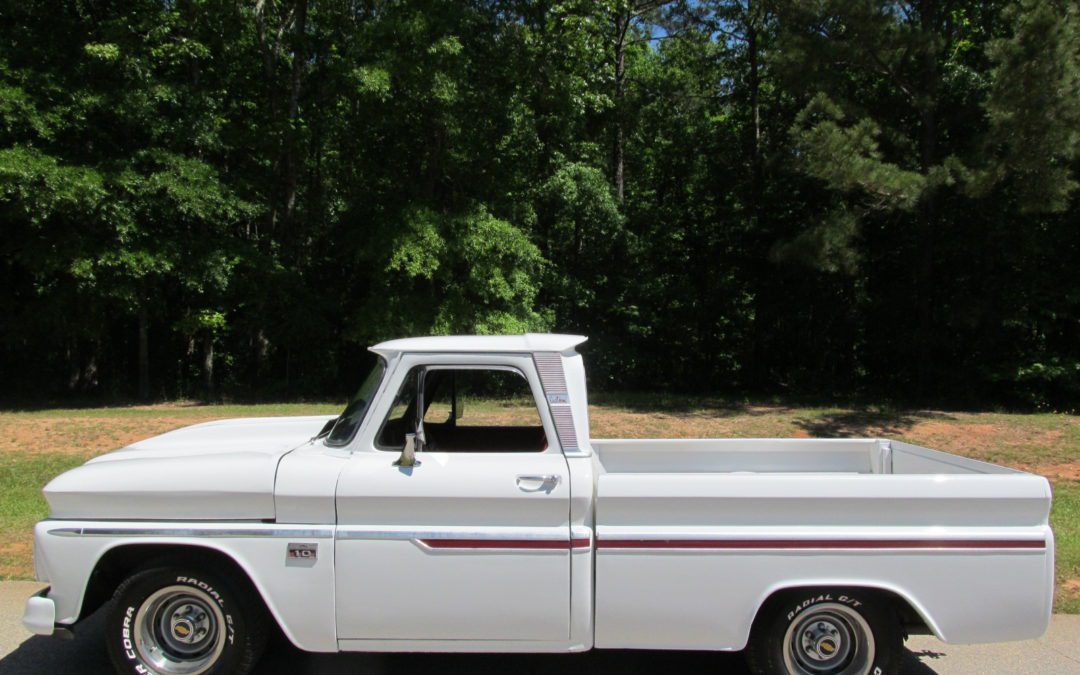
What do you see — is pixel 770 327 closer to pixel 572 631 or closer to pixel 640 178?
pixel 640 178

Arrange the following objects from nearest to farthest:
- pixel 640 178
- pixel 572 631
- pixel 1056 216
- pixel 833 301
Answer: pixel 572 631
pixel 1056 216
pixel 833 301
pixel 640 178

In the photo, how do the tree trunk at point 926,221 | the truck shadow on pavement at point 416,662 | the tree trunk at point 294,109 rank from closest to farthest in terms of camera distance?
the truck shadow on pavement at point 416,662 < the tree trunk at point 926,221 < the tree trunk at point 294,109

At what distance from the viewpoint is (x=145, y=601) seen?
3.88m

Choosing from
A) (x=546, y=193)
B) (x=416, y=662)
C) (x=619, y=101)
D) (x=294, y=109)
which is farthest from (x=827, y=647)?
(x=619, y=101)

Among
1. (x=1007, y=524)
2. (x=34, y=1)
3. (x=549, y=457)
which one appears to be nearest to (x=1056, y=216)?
(x=1007, y=524)

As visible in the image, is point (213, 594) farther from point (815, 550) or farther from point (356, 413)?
point (815, 550)

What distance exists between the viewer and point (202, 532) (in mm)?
3834

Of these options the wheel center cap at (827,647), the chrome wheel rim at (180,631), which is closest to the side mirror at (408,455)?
the chrome wheel rim at (180,631)

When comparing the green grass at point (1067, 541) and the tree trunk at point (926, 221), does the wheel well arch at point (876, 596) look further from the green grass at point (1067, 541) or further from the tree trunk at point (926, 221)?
the tree trunk at point (926, 221)

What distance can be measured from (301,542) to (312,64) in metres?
20.0

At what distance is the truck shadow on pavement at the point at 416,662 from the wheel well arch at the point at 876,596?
550mm

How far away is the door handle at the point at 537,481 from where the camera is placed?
3.83 m

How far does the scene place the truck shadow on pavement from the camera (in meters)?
4.27

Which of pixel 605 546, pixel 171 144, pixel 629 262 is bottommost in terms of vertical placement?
pixel 605 546
